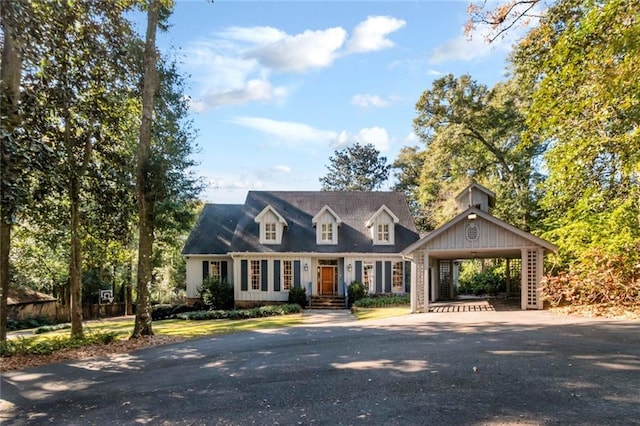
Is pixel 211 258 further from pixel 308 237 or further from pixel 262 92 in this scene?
pixel 262 92

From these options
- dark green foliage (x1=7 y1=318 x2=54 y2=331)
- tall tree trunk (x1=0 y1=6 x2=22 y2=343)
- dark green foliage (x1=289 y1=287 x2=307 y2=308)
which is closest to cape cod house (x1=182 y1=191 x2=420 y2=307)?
dark green foliage (x1=289 y1=287 x2=307 y2=308)

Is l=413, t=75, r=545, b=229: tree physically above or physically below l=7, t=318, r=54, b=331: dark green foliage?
above

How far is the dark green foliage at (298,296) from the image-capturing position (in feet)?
73.6

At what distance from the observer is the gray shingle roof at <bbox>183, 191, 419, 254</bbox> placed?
78.6ft

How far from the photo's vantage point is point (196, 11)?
1349 centimetres

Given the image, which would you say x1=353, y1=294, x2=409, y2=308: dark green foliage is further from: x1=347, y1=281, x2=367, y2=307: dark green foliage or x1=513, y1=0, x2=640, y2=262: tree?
x1=513, y1=0, x2=640, y2=262: tree

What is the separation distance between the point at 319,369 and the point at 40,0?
9157 mm

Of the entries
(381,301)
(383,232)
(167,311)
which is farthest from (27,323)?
(383,232)

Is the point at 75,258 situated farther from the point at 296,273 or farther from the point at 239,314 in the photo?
the point at 296,273

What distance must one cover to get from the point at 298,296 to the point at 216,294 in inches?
186

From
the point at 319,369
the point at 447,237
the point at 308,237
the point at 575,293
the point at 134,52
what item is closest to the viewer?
the point at 319,369

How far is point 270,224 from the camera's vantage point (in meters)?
24.3

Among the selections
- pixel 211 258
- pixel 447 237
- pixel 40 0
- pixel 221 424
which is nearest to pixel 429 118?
pixel 447 237

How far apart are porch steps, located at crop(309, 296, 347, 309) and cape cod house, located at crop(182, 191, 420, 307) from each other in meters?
0.18
